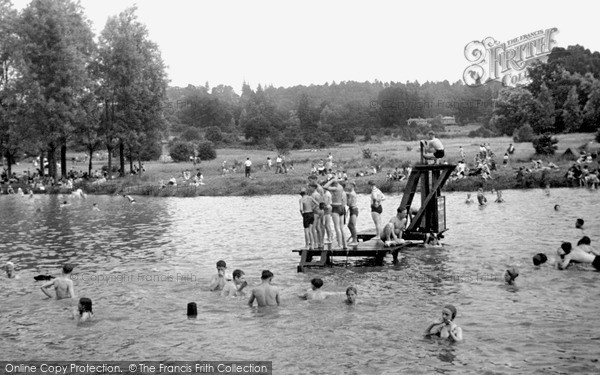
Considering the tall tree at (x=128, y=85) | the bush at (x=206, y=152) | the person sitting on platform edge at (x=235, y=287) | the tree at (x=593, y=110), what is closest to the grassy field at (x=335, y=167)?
the tall tree at (x=128, y=85)

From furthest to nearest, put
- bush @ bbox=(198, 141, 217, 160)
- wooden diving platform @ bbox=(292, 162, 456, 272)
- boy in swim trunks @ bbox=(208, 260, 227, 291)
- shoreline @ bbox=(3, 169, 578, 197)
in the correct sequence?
bush @ bbox=(198, 141, 217, 160) < shoreline @ bbox=(3, 169, 578, 197) < wooden diving platform @ bbox=(292, 162, 456, 272) < boy in swim trunks @ bbox=(208, 260, 227, 291)

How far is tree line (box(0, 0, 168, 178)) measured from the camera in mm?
66938

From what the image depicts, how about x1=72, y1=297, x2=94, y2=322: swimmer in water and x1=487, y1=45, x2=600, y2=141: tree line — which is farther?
x1=487, y1=45, x2=600, y2=141: tree line

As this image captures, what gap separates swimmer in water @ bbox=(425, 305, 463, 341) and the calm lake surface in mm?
282

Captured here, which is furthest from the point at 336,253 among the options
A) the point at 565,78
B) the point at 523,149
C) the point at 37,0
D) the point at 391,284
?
the point at 565,78

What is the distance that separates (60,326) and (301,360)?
755 cm

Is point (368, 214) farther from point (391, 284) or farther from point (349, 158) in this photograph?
point (349, 158)

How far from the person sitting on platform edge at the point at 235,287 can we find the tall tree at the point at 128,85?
5197 centimetres

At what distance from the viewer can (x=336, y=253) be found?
23.9 m

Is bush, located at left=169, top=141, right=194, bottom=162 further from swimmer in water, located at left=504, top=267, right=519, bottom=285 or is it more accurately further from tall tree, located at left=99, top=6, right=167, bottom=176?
swimmer in water, located at left=504, top=267, right=519, bottom=285

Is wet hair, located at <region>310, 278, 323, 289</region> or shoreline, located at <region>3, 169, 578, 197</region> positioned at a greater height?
shoreline, located at <region>3, 169, 578, 197</region>

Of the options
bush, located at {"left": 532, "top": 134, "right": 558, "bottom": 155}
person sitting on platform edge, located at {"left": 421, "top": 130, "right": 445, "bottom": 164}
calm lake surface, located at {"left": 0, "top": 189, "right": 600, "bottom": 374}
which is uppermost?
bush, located at {"left": 532, "top": 134, "right": 558, "bottom": 155}

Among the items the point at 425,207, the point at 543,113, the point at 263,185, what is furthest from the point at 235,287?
the point at 543,113

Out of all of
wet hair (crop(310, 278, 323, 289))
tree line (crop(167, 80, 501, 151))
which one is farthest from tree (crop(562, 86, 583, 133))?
wet hair (crop(310, 278, 323, 289))
